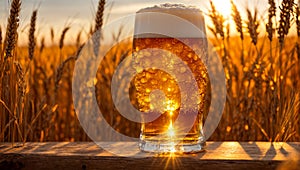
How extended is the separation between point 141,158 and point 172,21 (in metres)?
0.48

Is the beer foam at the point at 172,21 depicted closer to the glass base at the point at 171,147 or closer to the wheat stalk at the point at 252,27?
the glass base at the point at 171,147

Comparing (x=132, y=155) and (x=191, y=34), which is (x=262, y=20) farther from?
(x=132, y=155)

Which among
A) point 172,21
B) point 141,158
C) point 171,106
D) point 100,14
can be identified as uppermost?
point 100,14

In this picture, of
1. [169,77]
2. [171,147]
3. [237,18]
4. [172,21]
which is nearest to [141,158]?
[171,147]

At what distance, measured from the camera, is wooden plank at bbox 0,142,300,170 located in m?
1.74

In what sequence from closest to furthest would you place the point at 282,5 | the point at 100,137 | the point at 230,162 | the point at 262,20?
the point at 230,162 < the point at 282,5 < the point at 262,20 < the point at 100,137

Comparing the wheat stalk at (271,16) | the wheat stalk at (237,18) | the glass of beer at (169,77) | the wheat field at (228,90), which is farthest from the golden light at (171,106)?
the wheat stalk at (237,18)

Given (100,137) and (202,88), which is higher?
(202,88)

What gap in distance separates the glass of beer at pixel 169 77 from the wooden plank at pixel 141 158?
6 centimetres

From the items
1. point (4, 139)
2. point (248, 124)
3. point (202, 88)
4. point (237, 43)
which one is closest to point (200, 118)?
point (202, 88)

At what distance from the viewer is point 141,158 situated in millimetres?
1779

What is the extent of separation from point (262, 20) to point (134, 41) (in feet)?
3.31

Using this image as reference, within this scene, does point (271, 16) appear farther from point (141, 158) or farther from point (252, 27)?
point (141, 158)

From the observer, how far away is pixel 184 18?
183cm
